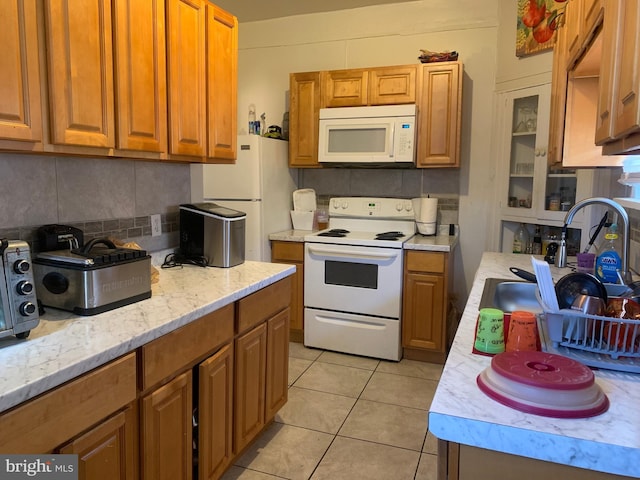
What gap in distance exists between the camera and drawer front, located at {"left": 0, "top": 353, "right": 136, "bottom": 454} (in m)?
1.04

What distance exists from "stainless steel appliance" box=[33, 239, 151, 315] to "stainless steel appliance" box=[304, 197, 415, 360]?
1.95 m

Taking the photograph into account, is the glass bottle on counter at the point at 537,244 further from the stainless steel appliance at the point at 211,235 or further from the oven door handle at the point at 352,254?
the stainless steel appliance at the point at 211,235

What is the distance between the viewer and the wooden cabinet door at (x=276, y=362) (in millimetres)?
2252

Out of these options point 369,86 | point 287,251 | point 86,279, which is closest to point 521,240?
point 369,86

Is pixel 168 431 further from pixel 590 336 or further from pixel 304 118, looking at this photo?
pixel 304 118

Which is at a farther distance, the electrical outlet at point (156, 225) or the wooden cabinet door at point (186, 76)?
the electrical outlet at point (156, 225)

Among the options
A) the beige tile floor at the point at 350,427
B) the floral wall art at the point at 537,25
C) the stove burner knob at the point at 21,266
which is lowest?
the beige tile floor at the point at 350,427

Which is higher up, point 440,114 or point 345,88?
point 345,88

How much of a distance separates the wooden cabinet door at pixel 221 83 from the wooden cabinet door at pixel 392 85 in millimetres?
1407

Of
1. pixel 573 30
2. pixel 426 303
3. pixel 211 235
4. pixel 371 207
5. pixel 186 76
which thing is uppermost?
→ pixel 573 30

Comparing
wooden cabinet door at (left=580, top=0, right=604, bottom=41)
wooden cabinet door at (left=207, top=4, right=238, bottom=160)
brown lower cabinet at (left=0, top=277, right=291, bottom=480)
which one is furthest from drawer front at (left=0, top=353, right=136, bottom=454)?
wooden cabinet door at (left=580, top=0, right=604, bottom=41)

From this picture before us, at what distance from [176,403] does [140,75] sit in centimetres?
125

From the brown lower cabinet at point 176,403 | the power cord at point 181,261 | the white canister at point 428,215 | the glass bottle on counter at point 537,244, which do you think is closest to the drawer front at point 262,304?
the brown lower cabinet at point 176,403

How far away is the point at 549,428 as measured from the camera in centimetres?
86
